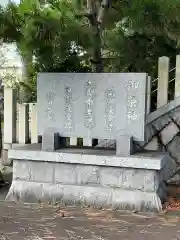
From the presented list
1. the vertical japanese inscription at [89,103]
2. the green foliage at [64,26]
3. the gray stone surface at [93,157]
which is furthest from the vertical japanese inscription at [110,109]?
the green foliage at [64,26]

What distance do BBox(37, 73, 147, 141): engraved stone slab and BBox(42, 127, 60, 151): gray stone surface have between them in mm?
76

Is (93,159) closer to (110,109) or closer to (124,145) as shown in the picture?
(124,145)

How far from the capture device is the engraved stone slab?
569 cm

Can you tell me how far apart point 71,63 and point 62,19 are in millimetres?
1199

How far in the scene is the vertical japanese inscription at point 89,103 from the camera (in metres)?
5.88

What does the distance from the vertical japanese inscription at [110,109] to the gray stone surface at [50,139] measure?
0.80m

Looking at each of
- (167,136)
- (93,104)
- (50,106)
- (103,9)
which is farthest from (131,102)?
(167,136)

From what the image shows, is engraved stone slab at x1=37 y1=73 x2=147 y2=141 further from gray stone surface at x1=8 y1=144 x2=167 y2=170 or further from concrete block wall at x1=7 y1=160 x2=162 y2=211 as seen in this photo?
concrete block wall at x1=7 y1=160 x2=162 y2=211

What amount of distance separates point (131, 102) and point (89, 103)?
63 cm

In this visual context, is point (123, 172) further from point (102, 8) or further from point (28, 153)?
point (102, 8)

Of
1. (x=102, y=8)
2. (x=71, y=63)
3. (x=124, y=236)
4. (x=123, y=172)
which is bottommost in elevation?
(x=124, y=236)

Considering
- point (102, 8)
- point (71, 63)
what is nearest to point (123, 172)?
point (71, 63)

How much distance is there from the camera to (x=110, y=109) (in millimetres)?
5820

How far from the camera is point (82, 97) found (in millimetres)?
5922
